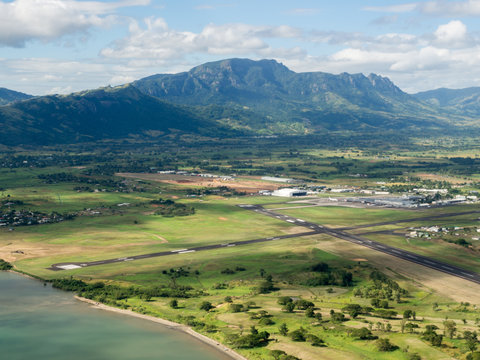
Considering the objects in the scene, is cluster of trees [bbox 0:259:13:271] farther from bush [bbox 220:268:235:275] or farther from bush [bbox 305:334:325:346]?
bush [bbox 305:334:325:346]

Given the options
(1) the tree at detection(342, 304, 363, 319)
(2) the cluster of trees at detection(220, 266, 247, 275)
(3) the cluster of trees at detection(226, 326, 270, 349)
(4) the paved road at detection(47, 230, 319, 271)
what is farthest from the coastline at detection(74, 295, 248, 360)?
(2) the cluster of trees at detection(220, 266, 247, 275)

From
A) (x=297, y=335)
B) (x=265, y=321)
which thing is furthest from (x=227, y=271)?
(x=297, y=335)

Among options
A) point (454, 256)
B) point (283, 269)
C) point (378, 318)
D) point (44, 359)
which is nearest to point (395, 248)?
point (454, 256)

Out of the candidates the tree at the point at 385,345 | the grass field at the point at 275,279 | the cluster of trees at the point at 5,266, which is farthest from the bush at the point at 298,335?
the cluster of trees at the point at 5,266

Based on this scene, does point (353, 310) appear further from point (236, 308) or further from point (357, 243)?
point (357, 243)

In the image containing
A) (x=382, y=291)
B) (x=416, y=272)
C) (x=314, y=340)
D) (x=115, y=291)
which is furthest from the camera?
(x=416, y=272)

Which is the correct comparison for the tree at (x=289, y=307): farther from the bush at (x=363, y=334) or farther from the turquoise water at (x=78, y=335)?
the turquoise water at (x=78, y=335)

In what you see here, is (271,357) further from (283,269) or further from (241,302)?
(283,269)

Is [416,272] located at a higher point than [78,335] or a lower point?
lower
